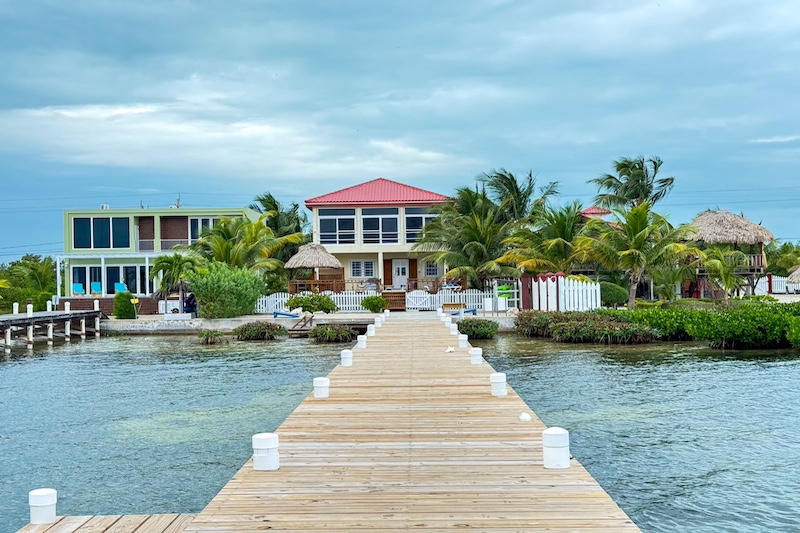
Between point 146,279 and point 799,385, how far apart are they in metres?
32.6

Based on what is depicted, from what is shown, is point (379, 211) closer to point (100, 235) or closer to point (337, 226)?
point (337, 226)

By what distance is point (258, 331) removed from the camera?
93.6 ft

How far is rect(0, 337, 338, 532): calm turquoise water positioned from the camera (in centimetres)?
879

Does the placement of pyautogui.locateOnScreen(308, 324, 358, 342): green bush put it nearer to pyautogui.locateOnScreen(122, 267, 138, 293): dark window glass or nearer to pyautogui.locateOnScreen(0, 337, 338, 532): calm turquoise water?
pyautogui.locateOnScreen(0, 337, 338, 532): calm turquoise water

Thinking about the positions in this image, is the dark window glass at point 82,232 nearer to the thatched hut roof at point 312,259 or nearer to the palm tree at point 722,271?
the thatched hut roof at point 312,259

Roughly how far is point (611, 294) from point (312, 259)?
506 inches

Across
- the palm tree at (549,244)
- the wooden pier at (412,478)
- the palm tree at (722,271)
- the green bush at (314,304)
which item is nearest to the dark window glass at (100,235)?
the green bush at (314,304)

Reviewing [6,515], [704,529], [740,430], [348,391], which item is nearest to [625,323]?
[740,430]

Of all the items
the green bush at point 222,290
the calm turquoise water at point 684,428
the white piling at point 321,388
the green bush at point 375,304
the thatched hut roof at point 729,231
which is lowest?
the calm turquoise water at point 684,428

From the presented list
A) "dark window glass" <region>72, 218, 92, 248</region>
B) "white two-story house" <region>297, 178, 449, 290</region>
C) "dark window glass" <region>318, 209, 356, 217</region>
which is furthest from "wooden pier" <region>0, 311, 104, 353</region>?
"dark window glass" <region>318, 209, 356, 217</region>

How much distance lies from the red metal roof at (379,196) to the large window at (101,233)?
9599 millimetres

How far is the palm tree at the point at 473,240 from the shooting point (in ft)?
106

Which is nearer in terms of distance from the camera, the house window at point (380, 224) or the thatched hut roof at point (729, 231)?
the thatched hut roof at point (729, 231)

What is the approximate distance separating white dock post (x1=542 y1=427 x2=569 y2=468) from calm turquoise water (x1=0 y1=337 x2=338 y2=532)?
3910 mm
